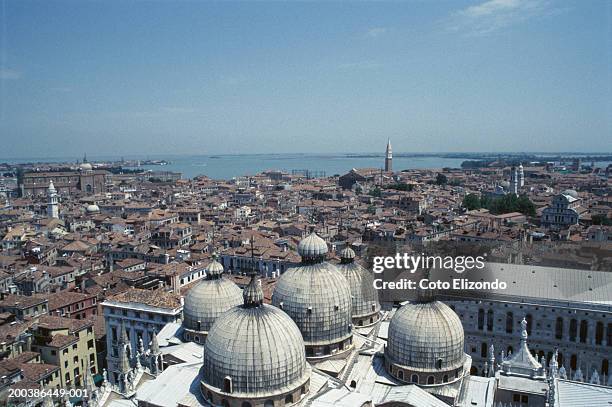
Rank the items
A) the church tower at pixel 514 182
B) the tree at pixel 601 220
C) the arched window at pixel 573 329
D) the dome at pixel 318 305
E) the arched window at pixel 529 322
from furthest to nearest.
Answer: the church tower at pixel 514 182 < the tree at pixel 601 220 < the arched window at pixel 529 322 < the arched window at pixel 573 329 < the dome at pixel 318 305

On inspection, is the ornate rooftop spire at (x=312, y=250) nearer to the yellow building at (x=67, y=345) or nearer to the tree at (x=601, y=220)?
the yellow building at (x=67, y=345)

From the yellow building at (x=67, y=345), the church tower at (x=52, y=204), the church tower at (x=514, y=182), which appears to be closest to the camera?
the yellow building at (x=67, y=345)

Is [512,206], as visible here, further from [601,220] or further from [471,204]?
[601,220]

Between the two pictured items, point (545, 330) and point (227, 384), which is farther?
point (545, 330)

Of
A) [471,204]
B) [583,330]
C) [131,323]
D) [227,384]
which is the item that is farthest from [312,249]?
[471,204]

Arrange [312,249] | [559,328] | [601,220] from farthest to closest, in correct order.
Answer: [601,220] < [559,328] < [312,249]

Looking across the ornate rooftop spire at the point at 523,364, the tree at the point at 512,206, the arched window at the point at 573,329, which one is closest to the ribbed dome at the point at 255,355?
the ornate rooftop spire at the point at 523,364

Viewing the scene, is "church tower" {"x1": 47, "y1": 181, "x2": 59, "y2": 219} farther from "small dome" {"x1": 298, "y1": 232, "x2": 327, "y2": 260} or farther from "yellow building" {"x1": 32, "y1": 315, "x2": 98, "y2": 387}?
"small dome" {"x1": 298, "y1": 232, "x2": 327, "y2": 260}

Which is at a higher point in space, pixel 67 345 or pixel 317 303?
pixel 317 303
